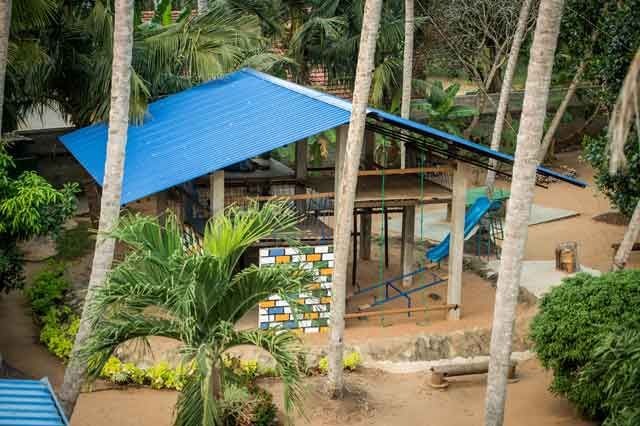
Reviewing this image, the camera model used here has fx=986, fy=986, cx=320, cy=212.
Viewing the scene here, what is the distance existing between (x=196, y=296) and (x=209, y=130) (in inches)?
279

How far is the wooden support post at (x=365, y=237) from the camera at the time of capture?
2138 cm

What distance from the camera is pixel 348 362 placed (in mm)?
15945

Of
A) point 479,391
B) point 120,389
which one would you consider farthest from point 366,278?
point 120,389

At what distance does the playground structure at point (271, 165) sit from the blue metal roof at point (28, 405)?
214 inches

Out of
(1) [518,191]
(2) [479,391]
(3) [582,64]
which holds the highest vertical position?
(3) [582,64]

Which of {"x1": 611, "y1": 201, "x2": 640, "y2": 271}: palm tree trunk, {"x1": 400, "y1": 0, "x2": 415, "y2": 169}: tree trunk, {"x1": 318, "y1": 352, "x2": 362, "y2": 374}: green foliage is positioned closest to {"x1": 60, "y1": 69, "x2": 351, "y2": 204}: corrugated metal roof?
{"x1": 318, "y1": 352, "x2": 362, "y2": 374}: green foliage

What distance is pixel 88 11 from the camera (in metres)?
19.3

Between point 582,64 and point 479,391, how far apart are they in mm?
10618

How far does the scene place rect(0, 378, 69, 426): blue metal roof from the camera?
981 centimetres

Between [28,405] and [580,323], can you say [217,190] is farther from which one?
[28,405]

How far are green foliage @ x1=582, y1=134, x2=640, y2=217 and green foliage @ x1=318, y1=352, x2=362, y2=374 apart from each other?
5484 mm

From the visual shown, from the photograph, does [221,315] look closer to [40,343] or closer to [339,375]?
[339,375]

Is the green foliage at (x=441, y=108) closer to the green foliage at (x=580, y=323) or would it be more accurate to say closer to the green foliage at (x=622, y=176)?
the green foliage at (x=622, y=176)

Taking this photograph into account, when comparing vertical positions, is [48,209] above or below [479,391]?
above
